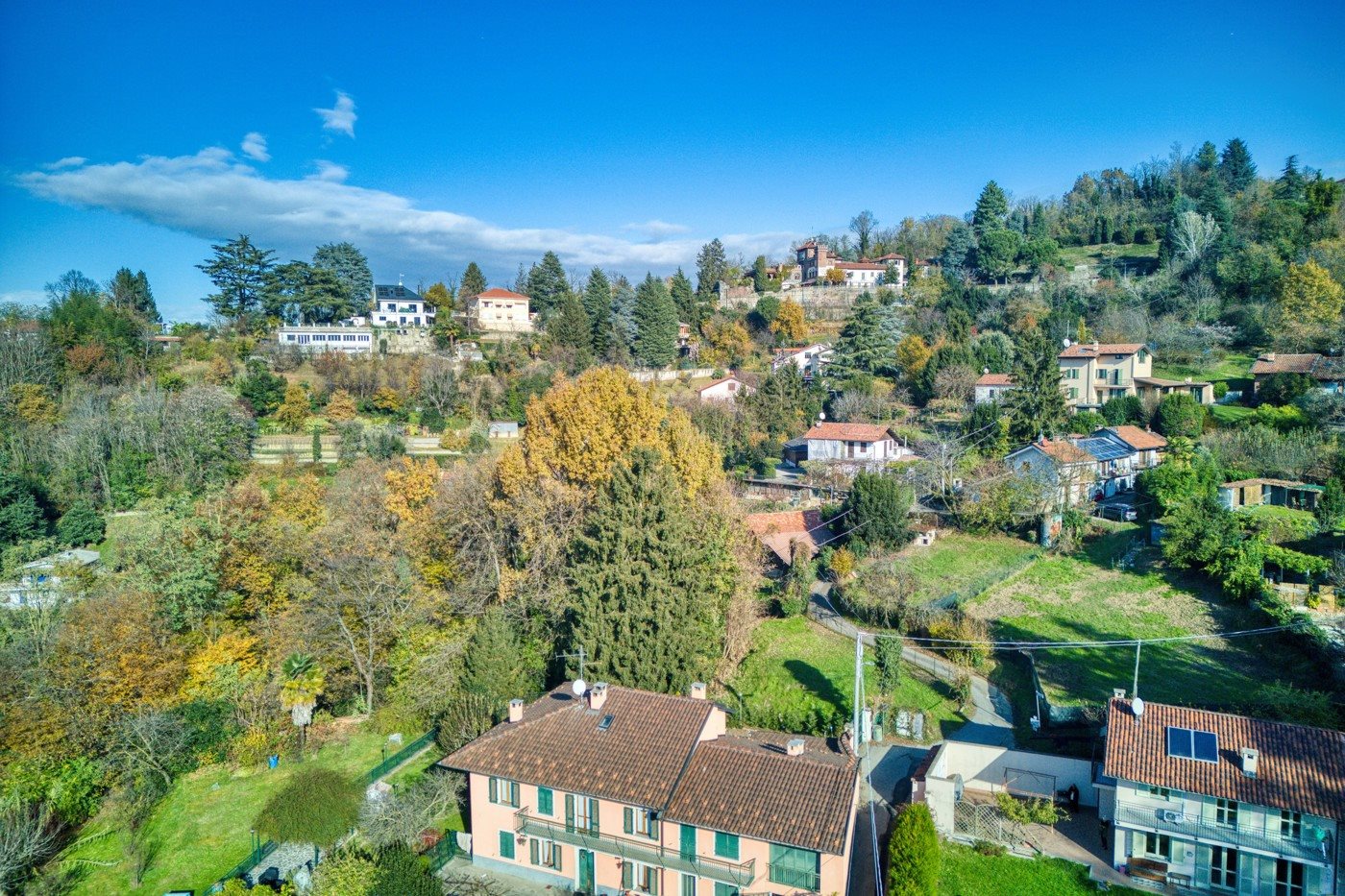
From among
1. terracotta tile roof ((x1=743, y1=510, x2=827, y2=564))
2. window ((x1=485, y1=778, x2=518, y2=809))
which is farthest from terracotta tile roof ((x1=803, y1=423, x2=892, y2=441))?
window ((x1=485, y1=778, x2=518, y2=809))

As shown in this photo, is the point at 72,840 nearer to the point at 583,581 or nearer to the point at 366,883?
the point at 366,883

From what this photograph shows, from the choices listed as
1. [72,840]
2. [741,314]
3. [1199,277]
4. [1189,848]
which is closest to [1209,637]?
[1189,848]

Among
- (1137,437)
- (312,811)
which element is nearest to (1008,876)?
(312,811)

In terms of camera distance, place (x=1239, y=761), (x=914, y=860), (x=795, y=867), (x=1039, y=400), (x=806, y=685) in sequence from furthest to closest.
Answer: (x=1039, y=400), (x=806, y=685), (x=1239, y=761), (x=795, y=867), (x=914, y=860)

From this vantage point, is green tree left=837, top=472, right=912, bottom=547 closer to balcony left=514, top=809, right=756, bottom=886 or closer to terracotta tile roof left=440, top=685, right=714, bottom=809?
terracotta tile roof left=440, top=685, right=714, bottom=809

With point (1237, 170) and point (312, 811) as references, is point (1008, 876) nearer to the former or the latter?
point (312, 811)

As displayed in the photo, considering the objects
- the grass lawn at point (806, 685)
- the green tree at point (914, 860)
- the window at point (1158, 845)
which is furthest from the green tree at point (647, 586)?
the window at point (1158, 845)
